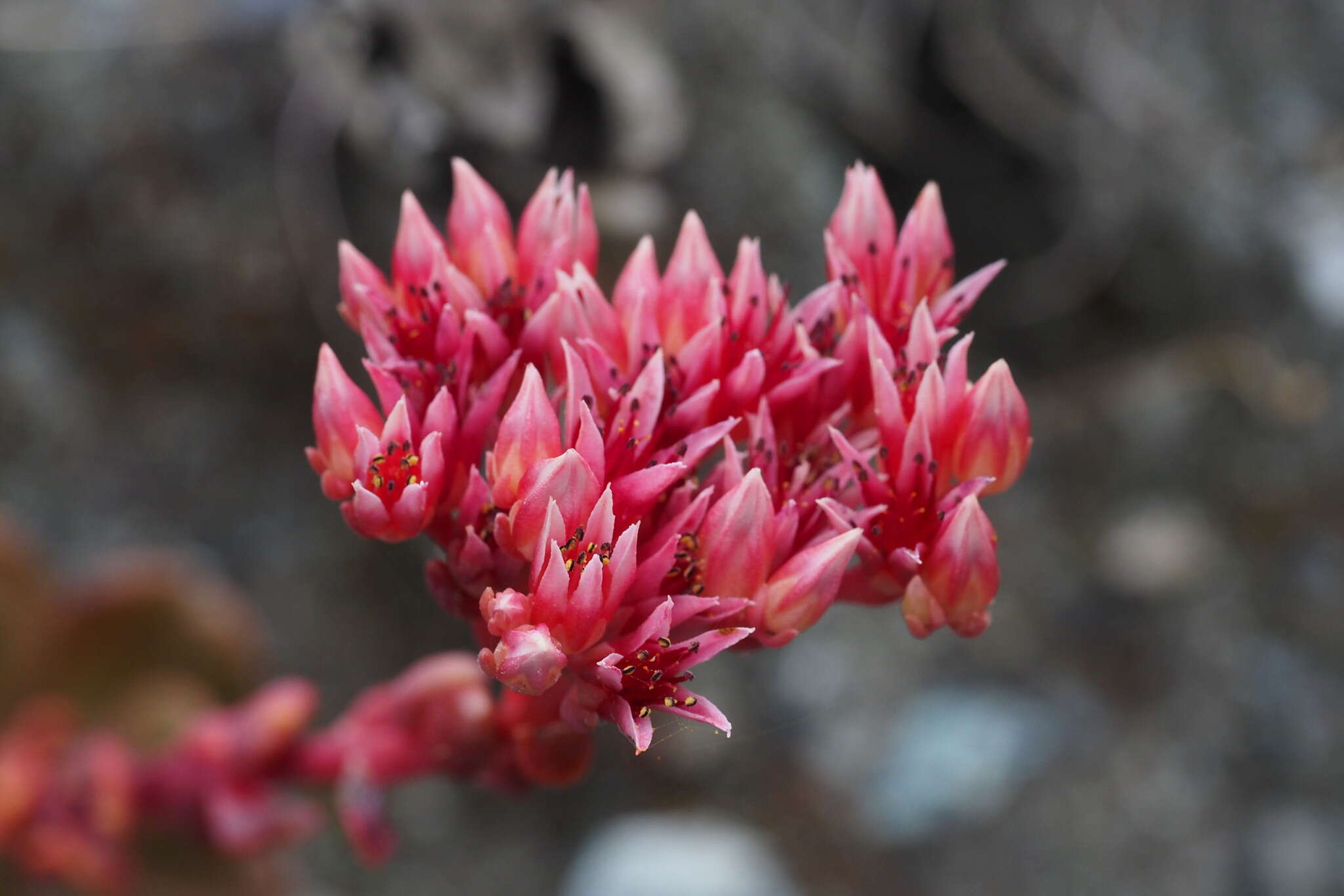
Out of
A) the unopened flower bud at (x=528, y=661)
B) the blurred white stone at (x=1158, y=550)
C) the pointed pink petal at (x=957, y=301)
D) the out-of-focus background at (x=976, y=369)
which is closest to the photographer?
the unopened flower bud at (x=528, y=661)

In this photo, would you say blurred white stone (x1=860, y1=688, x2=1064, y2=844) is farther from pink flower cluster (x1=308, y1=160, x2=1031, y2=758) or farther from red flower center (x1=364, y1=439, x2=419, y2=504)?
red flower center (x1=364, y1=439, x2=419, y2=504)

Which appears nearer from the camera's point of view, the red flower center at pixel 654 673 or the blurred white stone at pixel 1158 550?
the red flower center at pixel 654 673

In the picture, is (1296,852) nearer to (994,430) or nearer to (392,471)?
(994,430)

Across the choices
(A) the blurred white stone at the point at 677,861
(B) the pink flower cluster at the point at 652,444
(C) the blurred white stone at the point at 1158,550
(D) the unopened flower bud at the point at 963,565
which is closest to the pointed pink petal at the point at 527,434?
(B) the pink flower cluster at the point at 652,444

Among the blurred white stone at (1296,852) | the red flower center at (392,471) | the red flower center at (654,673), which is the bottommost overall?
the blurred white stone at (1296,852)

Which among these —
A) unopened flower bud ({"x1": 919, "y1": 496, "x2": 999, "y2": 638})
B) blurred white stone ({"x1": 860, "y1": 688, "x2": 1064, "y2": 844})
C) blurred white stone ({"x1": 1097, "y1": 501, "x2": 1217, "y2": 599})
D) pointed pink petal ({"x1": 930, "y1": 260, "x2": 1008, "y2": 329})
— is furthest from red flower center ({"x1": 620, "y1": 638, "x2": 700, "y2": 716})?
blurred white stone ({"x1": 1097, "y1": 501, "x2": 1217, "y2": 599})

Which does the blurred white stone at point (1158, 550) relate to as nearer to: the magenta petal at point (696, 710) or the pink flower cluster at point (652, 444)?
the pink flower cluster at point (652, 444)

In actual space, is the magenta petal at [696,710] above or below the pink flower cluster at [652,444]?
below

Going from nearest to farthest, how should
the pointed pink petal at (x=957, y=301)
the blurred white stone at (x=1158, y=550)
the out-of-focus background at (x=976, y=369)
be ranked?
the pointed pink petal at (x=957, y=301), the out-of-focus background at (x=976, y=369), the blurred white stone at (x=1158, y=550)
